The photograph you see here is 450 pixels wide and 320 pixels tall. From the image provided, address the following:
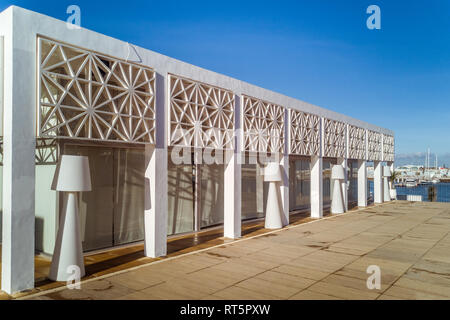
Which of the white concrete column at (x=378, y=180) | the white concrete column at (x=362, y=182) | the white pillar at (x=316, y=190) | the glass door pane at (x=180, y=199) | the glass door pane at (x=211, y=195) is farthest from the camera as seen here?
the white concrete column at (x=378, y=180)

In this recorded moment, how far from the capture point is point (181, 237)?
1013cm

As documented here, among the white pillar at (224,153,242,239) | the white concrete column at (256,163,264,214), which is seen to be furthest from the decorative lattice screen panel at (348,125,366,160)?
the white pillar at (224,153,242,239)

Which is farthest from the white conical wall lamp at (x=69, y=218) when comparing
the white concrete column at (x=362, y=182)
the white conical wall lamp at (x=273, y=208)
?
the white concrete column at (x=362, y=182)

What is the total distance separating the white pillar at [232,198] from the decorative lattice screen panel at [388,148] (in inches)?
656

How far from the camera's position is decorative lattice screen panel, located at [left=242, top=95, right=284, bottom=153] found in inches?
422

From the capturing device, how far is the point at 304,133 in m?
13.9

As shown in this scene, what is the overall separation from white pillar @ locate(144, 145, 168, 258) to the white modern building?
0.02 meters

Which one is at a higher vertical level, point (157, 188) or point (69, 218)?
point (157, 188)

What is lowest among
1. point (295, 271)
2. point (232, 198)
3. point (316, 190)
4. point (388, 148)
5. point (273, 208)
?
point (295, 271)

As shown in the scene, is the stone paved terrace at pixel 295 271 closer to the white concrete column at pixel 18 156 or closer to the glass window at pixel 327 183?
the white concrete column at pixel 18 156

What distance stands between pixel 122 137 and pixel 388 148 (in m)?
21.8

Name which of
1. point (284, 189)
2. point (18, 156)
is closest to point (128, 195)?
point (18, 156)

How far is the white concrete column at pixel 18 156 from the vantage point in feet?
17.5

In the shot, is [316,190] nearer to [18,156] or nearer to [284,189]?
[284,189]
